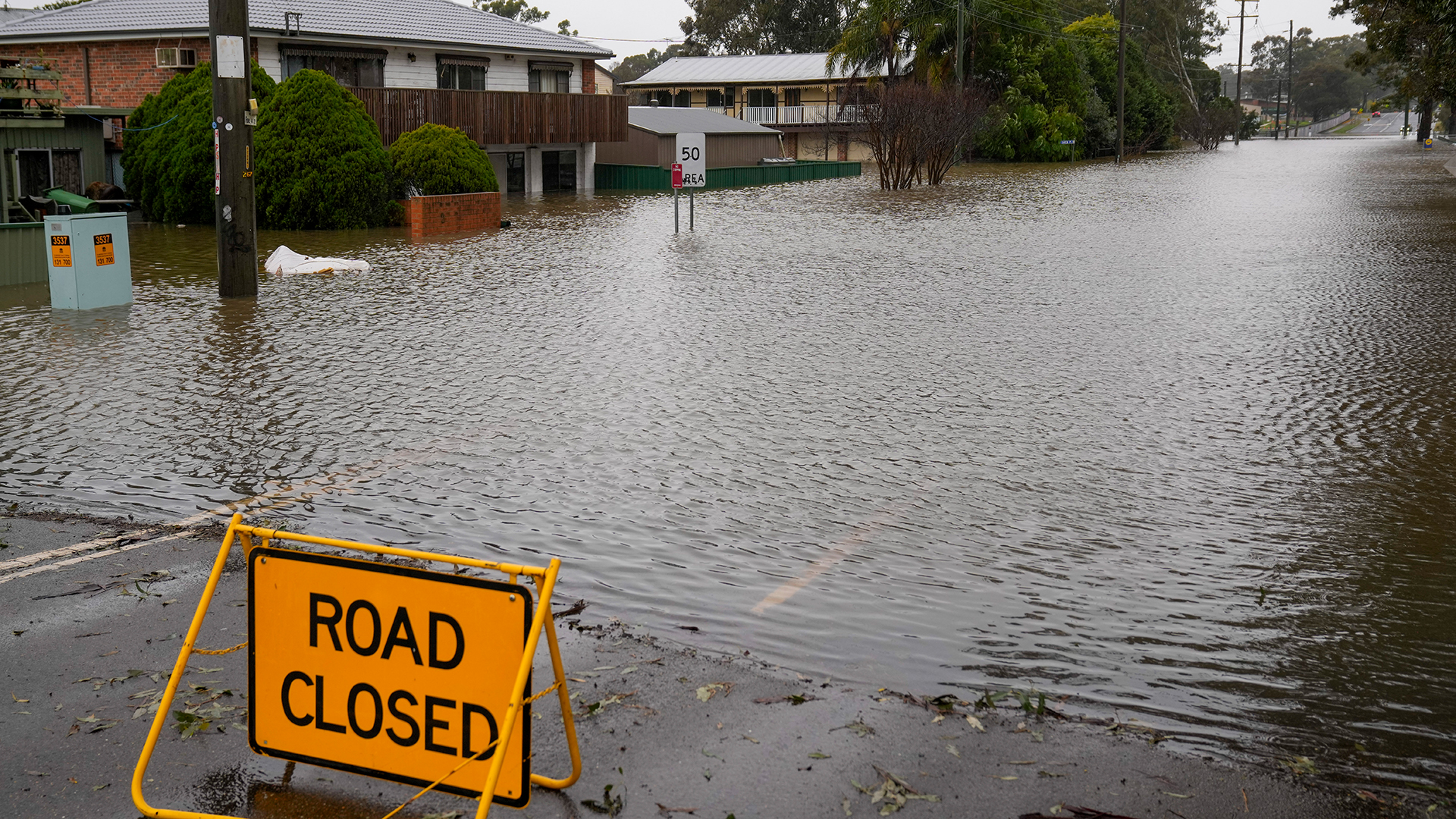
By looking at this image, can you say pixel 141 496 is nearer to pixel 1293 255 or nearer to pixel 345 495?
pixel 345 495

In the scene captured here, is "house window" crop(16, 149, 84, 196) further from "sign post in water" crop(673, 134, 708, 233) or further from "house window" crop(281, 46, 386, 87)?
"sign post in water" crop(673, 134, 708, 233)

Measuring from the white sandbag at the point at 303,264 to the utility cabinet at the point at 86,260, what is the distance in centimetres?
353

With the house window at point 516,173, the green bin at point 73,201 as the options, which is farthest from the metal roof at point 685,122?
the green bin at point 73,201

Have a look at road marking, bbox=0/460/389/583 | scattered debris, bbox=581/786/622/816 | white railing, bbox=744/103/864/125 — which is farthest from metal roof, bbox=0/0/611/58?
white railing, bbox=744/103/864/125

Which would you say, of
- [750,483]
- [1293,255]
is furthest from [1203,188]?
[750,483]

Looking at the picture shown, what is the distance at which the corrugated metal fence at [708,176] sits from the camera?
141ft

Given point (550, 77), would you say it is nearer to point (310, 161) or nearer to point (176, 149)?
point (176, 149)

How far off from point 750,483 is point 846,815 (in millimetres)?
3782

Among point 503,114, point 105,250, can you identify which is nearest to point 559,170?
point 503,114

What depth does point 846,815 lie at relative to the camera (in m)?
3.91

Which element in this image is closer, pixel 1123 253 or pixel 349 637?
pixel 349 637

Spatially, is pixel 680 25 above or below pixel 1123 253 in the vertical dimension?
above

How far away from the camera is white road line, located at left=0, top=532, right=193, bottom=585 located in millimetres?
6031

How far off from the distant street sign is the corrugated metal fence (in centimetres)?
1730
